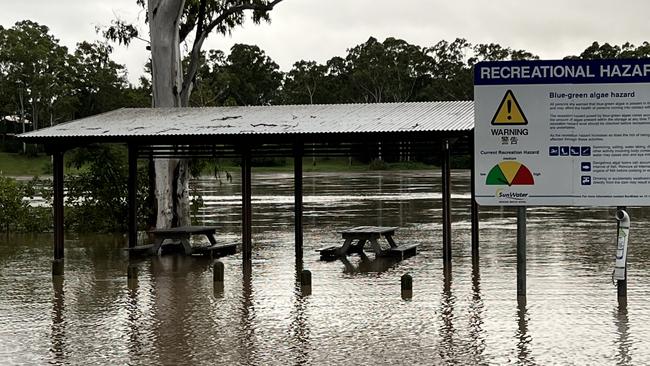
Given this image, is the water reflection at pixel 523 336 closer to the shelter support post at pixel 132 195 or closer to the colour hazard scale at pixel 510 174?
the colour hazard scale at pixel 510 174

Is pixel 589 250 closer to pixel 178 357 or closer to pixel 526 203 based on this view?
pixel 526 203

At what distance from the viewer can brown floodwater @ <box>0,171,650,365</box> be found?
9727 millimetres

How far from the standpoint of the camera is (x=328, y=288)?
1423 cm

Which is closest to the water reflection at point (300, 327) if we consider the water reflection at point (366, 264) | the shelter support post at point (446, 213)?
the water reflection at point (366, 264)

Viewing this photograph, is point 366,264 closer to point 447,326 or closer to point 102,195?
point 447,326

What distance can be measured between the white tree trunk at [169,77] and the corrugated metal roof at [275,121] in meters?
4.29

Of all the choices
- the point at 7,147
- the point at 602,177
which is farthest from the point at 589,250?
the point at 7,147

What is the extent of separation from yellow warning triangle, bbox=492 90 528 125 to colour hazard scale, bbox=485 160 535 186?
1.63 ft

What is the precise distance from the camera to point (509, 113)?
12719 millimetres

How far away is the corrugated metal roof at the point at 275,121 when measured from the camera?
56.8 feet

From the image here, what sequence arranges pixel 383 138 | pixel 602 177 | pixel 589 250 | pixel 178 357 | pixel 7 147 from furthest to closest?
pixel 7 147
pixel 589 250
pixel 383 138
pixel 602 177
pixel 178 357

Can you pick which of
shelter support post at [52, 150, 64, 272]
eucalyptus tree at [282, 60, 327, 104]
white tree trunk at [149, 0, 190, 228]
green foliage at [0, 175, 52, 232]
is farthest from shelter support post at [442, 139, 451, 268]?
eucalyptus tree at [282, 60, 327, 104]

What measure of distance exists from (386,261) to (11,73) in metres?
77.9

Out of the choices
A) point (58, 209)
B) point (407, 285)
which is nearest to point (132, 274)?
point (58, 209)
